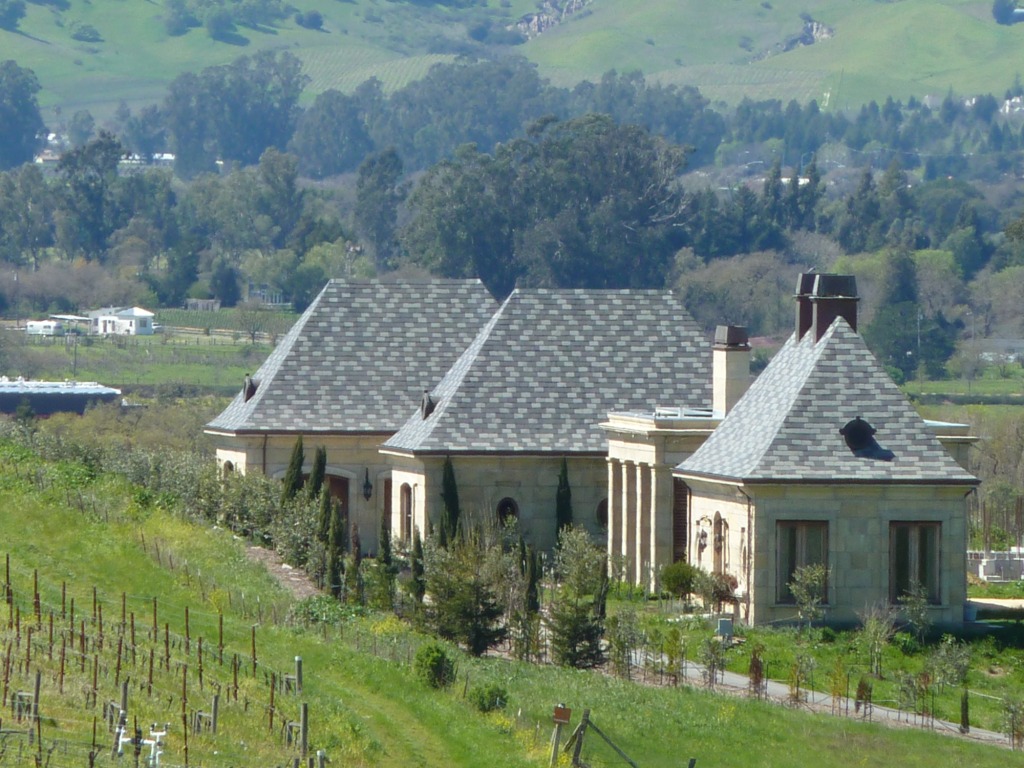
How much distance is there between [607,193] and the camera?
188m

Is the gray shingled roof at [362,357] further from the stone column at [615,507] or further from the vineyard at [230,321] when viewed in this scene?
the vineyard at [230,321]

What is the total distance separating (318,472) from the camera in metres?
59.0

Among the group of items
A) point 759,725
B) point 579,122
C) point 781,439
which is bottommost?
point 759,725

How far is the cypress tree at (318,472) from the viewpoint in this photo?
5834 cm

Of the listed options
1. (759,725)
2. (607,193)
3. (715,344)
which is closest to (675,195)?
(607,193)

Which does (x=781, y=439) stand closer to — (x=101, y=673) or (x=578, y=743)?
(x=578, y=743)

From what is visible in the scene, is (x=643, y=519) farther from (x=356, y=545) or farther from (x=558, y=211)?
(x=558, y=211)

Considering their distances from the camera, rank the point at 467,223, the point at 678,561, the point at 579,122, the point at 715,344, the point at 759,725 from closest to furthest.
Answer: the point at 759,725 → the point at 678,561 → the point at 715,344 → the point at 467,223 → the point at 579,122

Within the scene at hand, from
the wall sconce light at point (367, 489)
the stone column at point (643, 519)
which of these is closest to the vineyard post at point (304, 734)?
the stone column at point (643, 519)

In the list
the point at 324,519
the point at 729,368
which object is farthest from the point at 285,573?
the point at 729,368

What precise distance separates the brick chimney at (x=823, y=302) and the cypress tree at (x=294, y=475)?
11.3m

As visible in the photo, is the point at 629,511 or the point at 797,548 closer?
the point at 797,548

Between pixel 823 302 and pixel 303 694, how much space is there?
18.3m

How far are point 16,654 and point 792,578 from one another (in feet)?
53.4
